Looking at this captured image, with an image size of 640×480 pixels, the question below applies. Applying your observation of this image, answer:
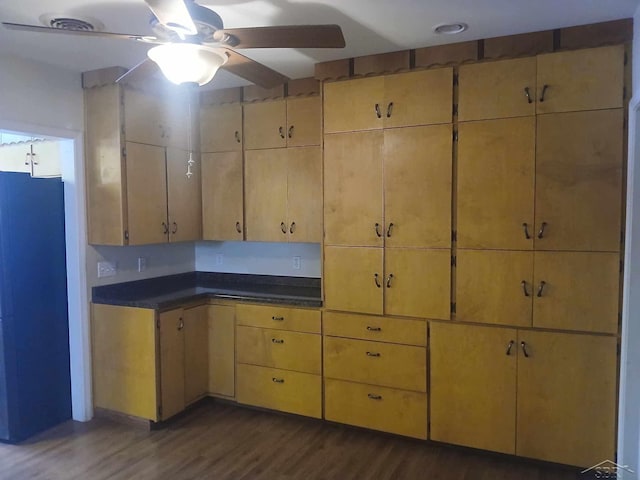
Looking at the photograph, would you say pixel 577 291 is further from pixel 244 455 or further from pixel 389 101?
pixel 244 455

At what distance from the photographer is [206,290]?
3881mm

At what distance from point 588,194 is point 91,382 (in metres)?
3.61

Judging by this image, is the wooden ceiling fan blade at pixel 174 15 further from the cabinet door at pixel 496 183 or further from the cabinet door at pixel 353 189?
the cabinet door at pixel 496 183

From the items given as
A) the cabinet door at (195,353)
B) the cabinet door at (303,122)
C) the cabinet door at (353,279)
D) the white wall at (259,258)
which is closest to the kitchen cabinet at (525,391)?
the cabinet door at (353,279)

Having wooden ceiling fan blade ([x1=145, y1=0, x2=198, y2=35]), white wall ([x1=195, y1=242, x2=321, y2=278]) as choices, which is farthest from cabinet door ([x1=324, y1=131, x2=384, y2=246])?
wooden ceiling fan blade ([x1=145, y1=0, x2=198, y2=35])

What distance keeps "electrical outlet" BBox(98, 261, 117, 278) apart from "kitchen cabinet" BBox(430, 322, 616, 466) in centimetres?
245

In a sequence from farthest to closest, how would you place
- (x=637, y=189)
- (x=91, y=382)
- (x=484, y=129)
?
(x=91, y=382) < (x=484, y=129) < (x=637, y=189)

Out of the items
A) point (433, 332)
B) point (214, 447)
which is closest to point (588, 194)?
point (433, 332)

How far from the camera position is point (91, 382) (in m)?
3.46

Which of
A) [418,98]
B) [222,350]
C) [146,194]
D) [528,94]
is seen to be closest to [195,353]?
[222,350]

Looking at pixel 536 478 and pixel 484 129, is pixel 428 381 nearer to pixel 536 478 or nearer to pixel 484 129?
pixel 536 478

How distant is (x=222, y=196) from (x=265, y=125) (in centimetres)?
71

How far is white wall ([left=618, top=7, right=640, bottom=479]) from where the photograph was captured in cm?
238

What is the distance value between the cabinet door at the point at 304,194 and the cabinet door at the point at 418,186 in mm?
712
